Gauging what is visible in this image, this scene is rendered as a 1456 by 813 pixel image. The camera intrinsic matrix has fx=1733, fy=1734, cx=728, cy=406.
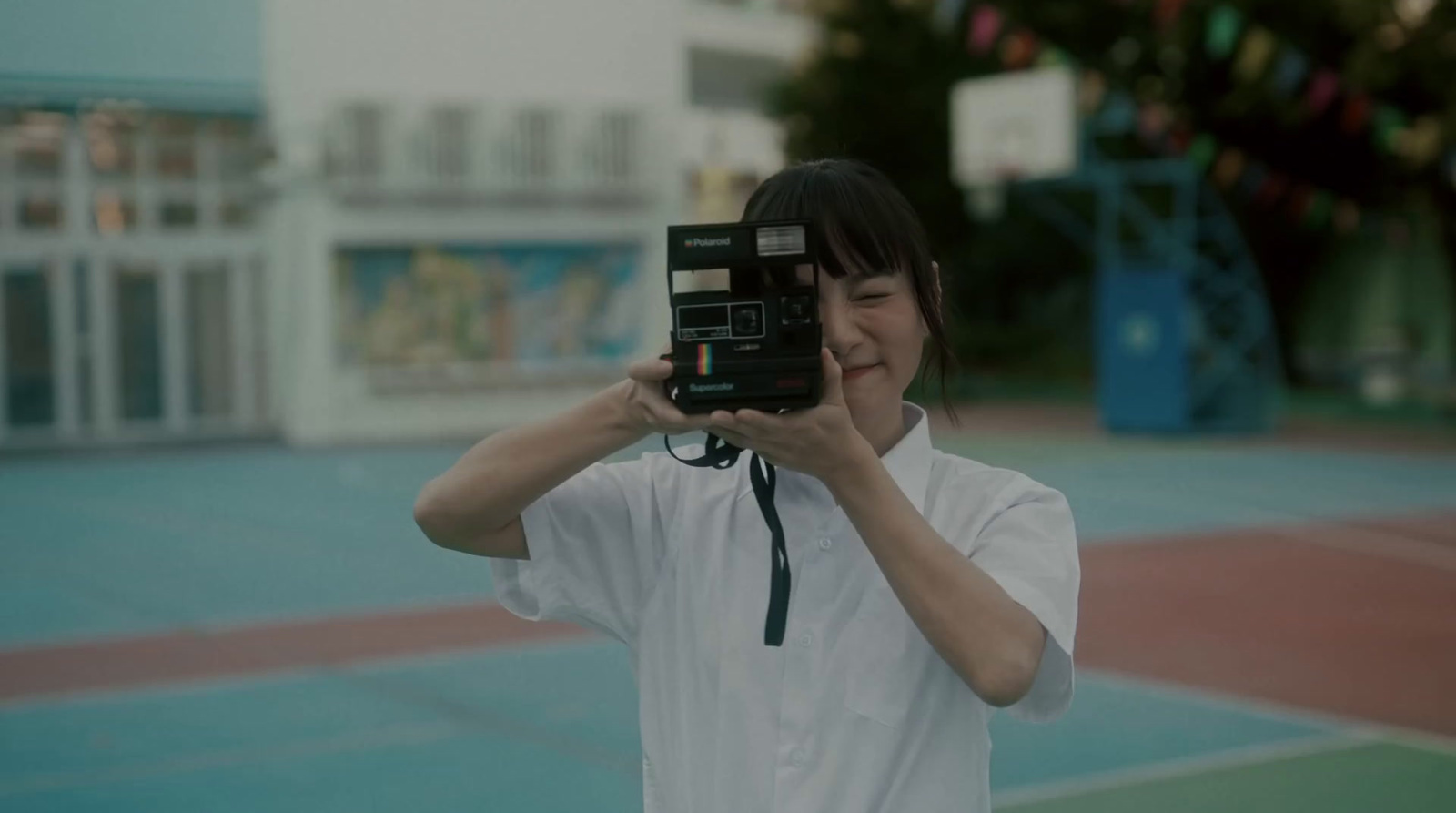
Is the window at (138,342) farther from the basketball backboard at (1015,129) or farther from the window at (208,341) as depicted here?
the basketball backboard at (1015,129)

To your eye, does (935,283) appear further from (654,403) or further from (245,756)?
(245,756)

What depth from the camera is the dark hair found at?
5.99 ft

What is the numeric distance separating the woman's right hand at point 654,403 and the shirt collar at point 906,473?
0.19 metres

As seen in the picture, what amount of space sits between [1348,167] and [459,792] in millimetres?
21253

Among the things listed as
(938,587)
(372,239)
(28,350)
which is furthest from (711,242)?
(28,350)

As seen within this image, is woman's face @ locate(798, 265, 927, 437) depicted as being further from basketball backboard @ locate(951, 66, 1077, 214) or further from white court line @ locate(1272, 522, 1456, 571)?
basketball backboard @ locate(951, 66, 1077, 214)

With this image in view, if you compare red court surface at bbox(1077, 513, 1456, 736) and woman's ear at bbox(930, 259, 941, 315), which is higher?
woman's ear at bbox(930, 259, 941, 315)

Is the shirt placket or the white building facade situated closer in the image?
the shirt placket

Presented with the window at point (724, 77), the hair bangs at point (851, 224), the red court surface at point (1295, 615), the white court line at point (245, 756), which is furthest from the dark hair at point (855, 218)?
the window at point (724, 77)

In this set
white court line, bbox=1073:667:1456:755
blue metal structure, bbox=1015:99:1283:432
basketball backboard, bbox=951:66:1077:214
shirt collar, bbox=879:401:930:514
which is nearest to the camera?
shirt collar, bbox=879:401:930:514

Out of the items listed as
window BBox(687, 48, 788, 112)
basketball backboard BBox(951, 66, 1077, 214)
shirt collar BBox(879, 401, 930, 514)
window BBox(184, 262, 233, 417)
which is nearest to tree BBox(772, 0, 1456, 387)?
basketball backboard BBox(951, 66, 1077, 214)

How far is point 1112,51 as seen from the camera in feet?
80.9

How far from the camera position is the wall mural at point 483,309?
21.2 meters

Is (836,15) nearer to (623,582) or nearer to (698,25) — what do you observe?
(698,25)
